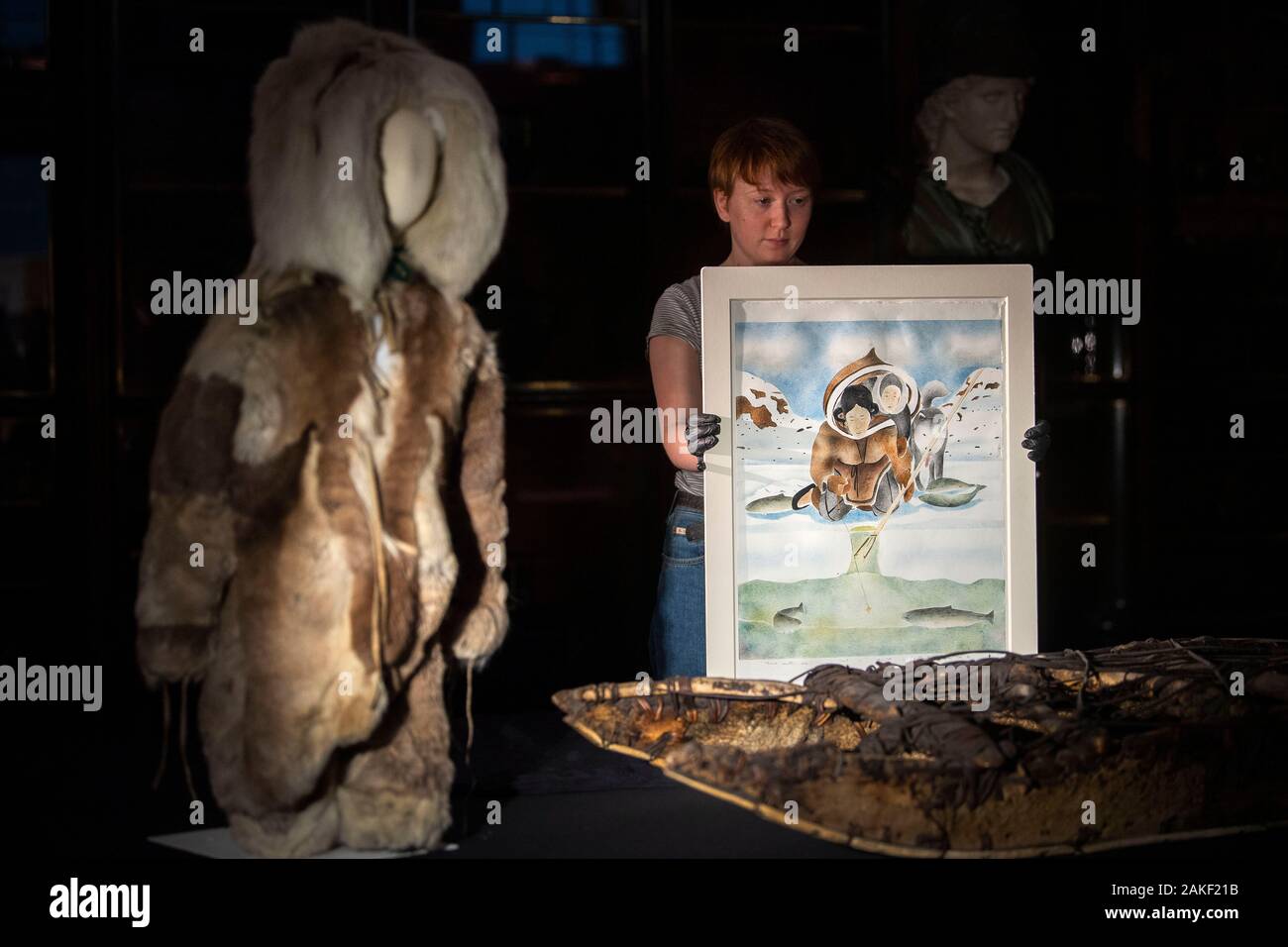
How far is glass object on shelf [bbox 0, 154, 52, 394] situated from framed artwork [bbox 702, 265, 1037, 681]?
1.57 m

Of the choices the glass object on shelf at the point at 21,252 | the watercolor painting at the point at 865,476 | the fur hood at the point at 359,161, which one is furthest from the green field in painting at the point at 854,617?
the glass object on shelf at the point at 21,252

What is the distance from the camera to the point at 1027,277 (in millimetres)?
1991

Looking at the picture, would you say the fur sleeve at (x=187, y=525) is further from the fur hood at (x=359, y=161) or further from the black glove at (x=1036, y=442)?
the black glove at (x=1036, y=442)

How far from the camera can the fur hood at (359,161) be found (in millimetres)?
1506

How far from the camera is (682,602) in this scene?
2203 millimetres

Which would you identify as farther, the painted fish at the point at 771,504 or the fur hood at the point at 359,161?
the painted fish at the point at 771,504

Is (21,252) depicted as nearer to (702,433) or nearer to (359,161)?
(359,161)

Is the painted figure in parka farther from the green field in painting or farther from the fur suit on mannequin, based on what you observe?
the fur suit on mannequin

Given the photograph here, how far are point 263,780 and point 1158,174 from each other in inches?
104

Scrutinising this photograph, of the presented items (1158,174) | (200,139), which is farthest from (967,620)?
(200,139)

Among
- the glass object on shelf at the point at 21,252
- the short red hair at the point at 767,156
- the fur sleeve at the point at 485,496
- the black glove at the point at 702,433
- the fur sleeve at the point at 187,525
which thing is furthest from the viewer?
the glass object on shelf at the point at 21,252

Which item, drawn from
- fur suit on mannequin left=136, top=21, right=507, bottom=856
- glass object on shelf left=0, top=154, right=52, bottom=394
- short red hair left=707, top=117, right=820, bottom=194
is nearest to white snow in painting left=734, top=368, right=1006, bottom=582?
short red hair left=707, top=117, right=820, bottom=194

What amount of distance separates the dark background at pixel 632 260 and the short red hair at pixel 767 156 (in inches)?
35.0
